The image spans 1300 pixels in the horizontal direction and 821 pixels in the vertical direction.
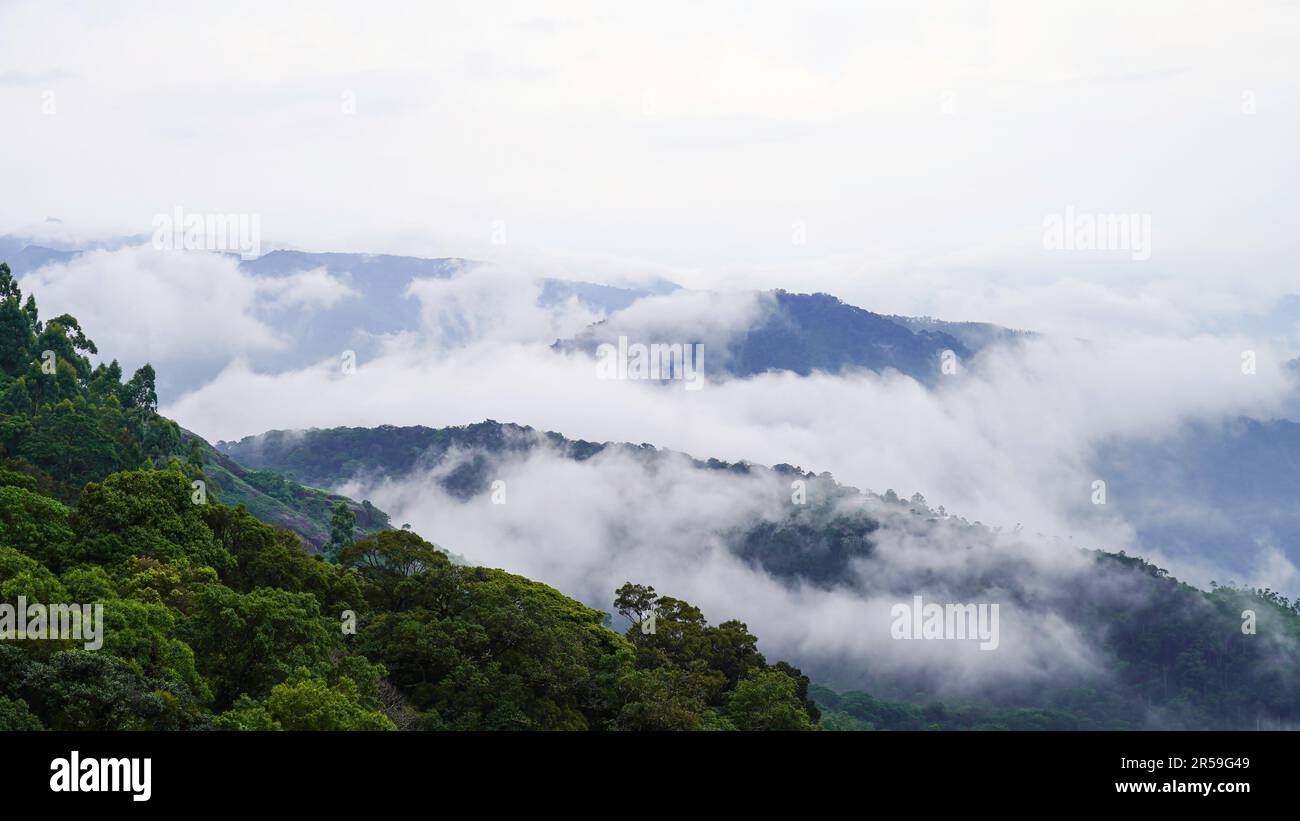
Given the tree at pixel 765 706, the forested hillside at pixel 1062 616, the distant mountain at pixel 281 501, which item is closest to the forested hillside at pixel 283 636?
the tree at pixel 765 706

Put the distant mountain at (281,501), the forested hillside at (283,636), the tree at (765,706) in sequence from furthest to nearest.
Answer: the distant mountain at (281,501), the tree at (765,706), the forested hillside at (283,636)

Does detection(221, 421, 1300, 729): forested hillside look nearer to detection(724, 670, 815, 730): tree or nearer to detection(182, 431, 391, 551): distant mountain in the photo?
detection(724, 670, 815, 730): tree

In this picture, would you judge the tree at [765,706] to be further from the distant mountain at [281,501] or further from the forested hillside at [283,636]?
the distant mountain at [281,501]

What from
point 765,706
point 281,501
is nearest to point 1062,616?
point 281,501

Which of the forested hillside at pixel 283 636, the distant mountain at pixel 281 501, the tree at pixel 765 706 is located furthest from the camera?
the distant mountain at pixel 281 501

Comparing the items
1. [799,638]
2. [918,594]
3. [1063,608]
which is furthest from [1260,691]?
→ [799,638]

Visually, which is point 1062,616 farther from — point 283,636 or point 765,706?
point 283,636

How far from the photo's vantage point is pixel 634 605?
54656 millimetres

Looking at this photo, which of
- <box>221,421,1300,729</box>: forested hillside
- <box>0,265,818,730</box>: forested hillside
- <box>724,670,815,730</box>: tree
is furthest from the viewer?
<box>221,421,1300,729</box>: forested hillside

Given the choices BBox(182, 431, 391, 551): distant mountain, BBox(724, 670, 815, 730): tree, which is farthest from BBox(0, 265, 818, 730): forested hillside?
BBox(182, 431, 391, 551): distant mountain

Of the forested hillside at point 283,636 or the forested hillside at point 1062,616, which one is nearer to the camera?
the forested hillside at point 283,636
